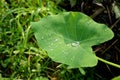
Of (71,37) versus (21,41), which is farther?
(21,41)

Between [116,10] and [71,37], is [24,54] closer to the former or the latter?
[71,37]

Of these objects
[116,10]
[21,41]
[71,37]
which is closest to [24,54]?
[21,41]

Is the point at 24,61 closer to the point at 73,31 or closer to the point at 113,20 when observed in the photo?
the point at 73,31

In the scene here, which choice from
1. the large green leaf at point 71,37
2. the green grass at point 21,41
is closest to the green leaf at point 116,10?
the large green leaf at point 71,37

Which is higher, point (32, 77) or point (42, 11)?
point (42, 11)

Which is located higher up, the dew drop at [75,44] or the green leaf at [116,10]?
the dew drop at [75,44]

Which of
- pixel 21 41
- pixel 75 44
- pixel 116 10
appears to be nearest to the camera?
pixel 75 44

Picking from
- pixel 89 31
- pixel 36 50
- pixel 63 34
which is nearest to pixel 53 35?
pixel 63 34

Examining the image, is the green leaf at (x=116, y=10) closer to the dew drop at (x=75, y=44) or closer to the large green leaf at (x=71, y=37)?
the large green leaf at (x=71, y=37)

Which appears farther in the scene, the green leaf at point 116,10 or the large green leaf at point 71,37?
the green leaf at point 116,10
